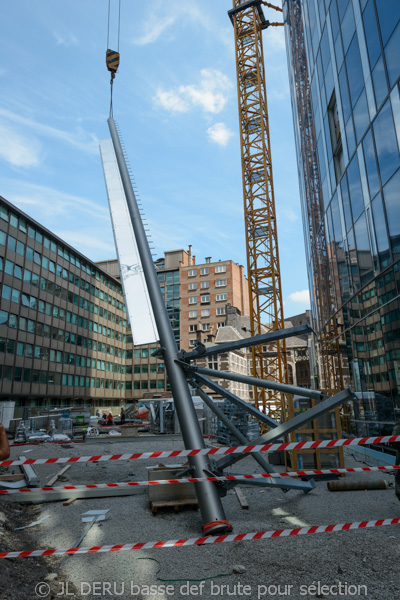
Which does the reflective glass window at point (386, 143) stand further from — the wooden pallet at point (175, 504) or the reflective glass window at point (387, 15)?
the wooden pallet at point (175, 504)

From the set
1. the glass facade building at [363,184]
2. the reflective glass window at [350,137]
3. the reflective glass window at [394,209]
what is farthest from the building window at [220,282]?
the reflective glass window at [394,209]

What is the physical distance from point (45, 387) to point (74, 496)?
41.7 meters

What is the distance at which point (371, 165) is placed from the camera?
530 inches

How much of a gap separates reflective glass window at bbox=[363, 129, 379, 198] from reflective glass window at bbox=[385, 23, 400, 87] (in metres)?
2.03

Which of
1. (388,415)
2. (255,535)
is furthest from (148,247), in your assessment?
(388,415)


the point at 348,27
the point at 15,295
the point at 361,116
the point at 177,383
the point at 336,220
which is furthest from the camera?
the point at 15,295

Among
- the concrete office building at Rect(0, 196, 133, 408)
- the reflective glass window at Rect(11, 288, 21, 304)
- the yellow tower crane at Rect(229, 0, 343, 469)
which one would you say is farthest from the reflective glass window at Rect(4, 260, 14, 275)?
the yellow tower crane at Rect(229, 0, 343, 469)

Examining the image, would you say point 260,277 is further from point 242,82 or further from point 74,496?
point 74,496

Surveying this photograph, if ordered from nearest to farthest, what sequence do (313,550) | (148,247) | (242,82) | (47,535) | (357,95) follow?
1. (313,550)
2. (47,535)
3. (148,247)
4. (357,95)
5. (242,82)

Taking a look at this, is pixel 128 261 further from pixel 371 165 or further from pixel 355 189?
pixel 355 189

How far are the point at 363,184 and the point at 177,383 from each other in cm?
1060

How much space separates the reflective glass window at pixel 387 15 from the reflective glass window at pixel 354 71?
2.05 meters

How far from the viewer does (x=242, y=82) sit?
3625cm

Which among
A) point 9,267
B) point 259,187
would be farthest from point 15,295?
point 259,187
